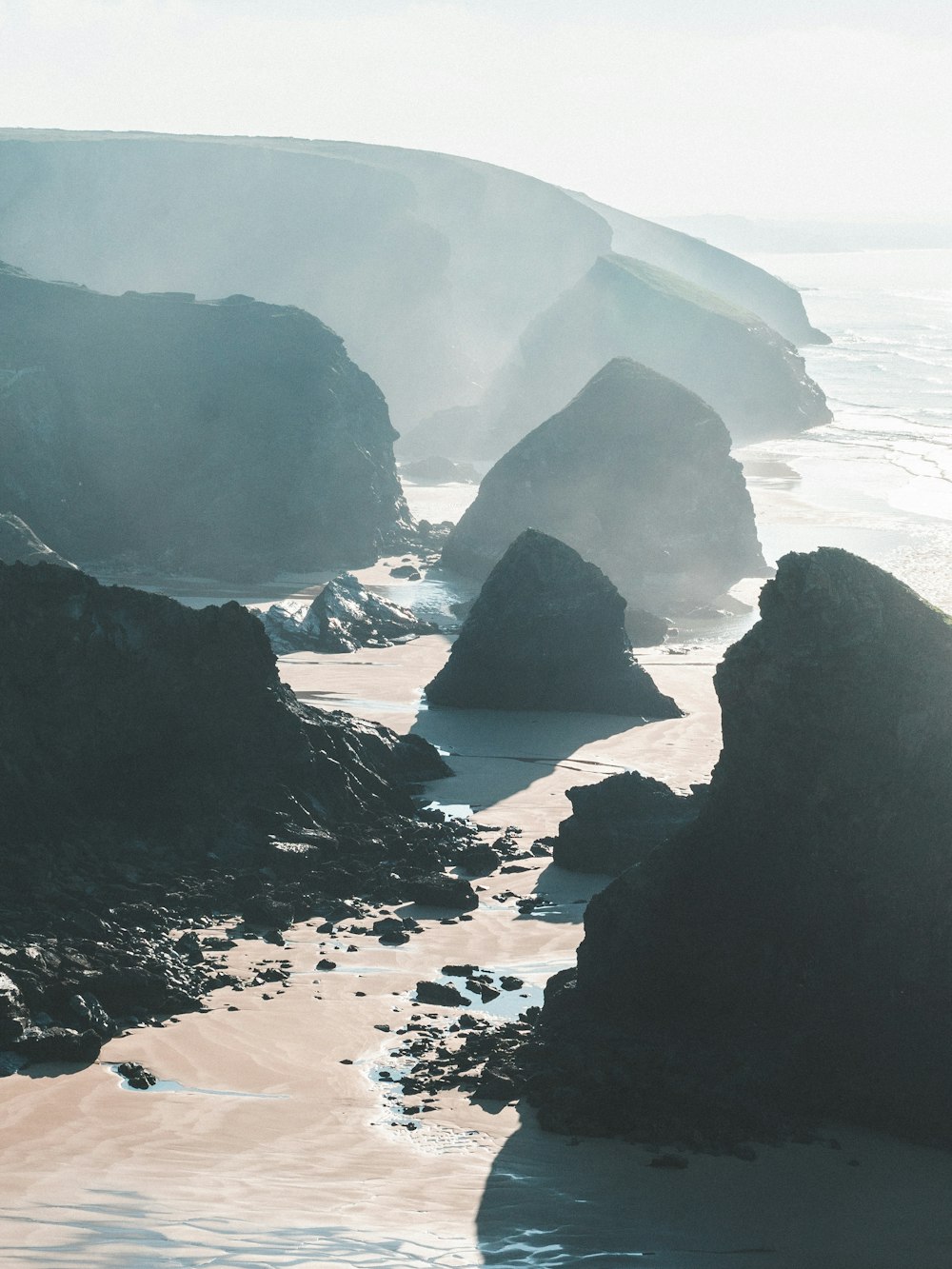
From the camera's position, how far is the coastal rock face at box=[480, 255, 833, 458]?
95.8 metres

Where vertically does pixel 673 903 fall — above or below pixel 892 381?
below

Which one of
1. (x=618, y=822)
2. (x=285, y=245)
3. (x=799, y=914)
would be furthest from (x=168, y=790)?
(x=285, y=245)

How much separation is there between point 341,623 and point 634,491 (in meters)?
13.7

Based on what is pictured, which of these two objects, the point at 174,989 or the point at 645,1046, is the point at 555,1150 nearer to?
the point at 645,1046

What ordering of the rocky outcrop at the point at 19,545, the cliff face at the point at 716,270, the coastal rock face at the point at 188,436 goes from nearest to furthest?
1. the rocky outcrop at the point at 19,545
2. the coastal rock face at the point at 188,436
3. the cliff face at the point at 716,270

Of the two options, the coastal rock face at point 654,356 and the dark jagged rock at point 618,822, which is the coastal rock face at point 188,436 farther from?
the dark jagged rock at point 618,822

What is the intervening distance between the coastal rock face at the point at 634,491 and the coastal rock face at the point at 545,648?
50.8ft

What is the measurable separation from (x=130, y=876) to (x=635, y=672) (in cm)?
1652

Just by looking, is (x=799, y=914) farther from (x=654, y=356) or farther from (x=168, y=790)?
(x=654, y=356)

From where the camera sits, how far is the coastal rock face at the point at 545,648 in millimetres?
33188

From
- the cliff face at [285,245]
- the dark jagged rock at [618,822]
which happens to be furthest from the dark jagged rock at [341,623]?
the cliff face at [285,245]

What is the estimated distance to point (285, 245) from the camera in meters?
113

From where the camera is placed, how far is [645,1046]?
1349cm

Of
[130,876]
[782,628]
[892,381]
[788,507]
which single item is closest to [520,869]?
[130,876]
